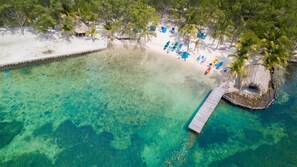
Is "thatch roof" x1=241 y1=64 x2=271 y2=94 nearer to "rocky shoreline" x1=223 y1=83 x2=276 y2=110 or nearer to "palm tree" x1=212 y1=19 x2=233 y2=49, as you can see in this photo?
"rocky shoreline" x1=223 y1=83 x2=276 y2=110

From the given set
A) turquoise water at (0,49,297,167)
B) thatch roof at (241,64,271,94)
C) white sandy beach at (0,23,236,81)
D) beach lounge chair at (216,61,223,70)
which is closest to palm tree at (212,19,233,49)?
white sandy beach at (0,23,236,81)

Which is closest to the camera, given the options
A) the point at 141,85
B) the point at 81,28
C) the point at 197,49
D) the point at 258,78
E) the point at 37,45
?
the point at 258,78

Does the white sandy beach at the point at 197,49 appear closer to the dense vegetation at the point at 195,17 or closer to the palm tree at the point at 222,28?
the dense vegetation at the point at 195,17

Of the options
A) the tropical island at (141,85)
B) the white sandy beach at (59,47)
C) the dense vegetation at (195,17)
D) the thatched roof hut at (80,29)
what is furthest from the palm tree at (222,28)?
the thatched roof hut at (80,29)

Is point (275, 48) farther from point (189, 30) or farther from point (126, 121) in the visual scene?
point (126, 121)

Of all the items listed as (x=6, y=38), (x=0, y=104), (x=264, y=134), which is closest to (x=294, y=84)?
(x=264, y=134)

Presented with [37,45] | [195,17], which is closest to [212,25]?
[195,17]
